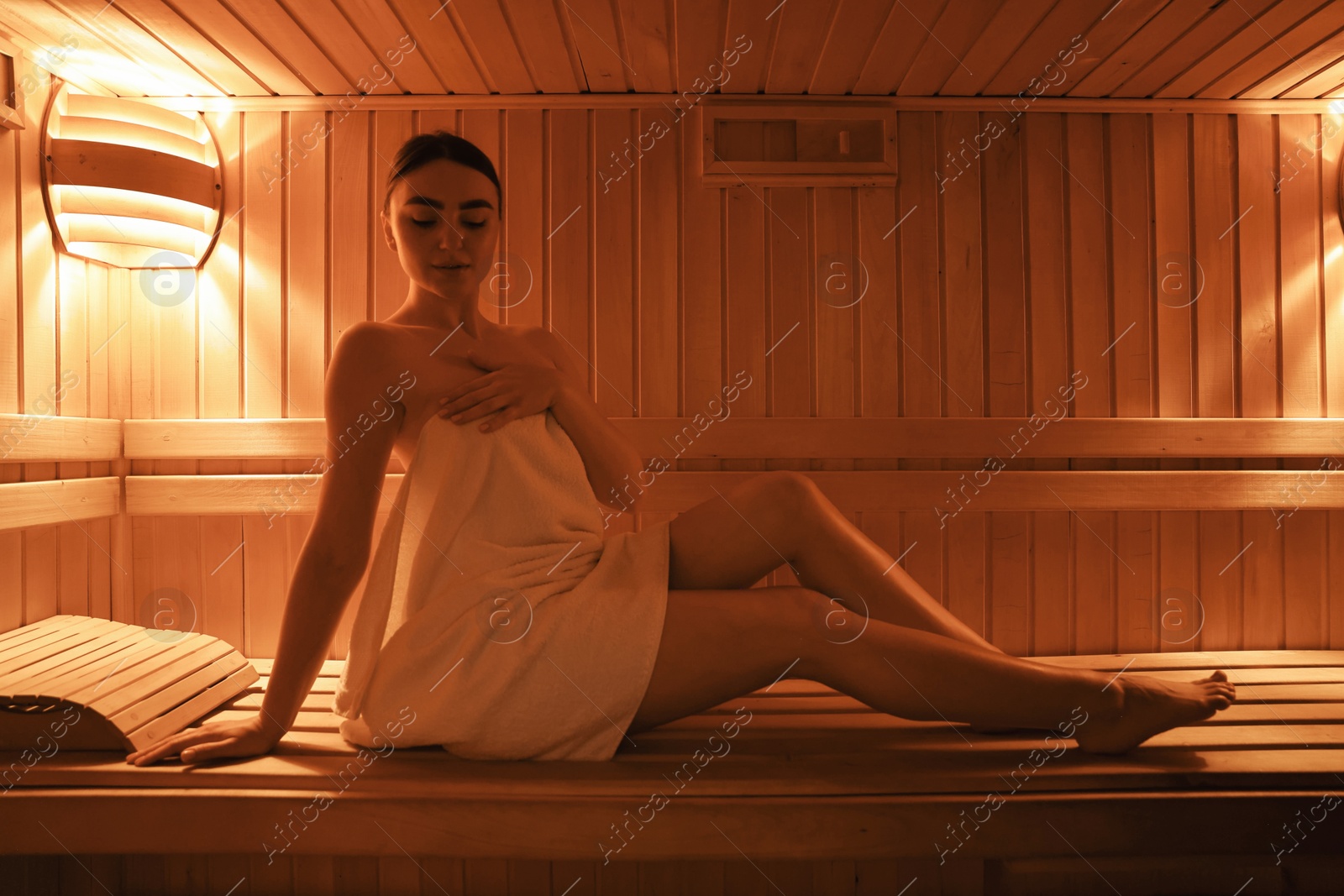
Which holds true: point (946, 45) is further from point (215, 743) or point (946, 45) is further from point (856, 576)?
point (215, 743)

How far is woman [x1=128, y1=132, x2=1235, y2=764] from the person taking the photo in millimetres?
1350

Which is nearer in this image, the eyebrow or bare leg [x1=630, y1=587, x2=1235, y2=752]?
bare leg [x1=630, y1=587, x2=1235, y2=752]

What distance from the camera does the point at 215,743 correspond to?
→ 1.40 metres

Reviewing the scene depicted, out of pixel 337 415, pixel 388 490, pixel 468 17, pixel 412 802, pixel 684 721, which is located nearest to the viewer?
pixel 412 802

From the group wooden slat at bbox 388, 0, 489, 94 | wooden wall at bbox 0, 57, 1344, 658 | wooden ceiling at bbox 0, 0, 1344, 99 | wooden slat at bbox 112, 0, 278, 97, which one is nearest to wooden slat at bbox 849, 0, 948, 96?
wooden ceiling at bbox 0, 0, 1344, 99

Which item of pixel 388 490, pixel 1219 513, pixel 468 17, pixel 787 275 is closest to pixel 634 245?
pixel 787 275

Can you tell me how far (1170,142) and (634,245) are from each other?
1.61 meters

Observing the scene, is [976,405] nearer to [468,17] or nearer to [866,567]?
[866,567]

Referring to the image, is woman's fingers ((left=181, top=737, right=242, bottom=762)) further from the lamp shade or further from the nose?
the lamp shade

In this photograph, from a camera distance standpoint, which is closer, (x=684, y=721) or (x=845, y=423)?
(x=684, y=721)

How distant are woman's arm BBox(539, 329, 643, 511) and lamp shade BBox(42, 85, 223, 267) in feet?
3.89

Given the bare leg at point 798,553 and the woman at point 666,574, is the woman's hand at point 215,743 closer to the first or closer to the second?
the woman at point 666,574

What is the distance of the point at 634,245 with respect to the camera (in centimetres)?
217

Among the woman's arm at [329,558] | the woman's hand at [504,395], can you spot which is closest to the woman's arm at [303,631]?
the woman's arm at [329,558]
